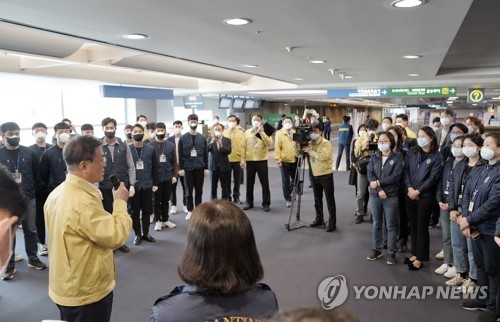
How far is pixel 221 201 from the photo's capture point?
1.28 metres

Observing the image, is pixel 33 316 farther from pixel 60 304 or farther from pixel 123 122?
pixel 123 122

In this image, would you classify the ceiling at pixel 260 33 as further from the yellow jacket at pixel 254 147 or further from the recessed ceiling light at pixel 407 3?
the yellow jacket at pixel 254 147

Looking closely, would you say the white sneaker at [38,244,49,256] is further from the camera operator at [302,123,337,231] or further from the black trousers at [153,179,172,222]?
the camera operator at [302,123,337,231]

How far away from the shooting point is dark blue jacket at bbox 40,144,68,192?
4.46m

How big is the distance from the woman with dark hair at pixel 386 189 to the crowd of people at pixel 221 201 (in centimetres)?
1

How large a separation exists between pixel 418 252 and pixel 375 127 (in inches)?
98.1

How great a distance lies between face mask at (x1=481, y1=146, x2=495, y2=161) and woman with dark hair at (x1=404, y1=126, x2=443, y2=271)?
821mm

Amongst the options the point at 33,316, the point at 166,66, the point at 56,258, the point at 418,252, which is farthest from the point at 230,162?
the point at 56,258

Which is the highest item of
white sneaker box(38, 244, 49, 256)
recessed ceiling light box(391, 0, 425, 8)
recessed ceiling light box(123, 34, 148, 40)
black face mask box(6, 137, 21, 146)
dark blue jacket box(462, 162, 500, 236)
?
recessed ceiling light box(123, 34, 148, 40)

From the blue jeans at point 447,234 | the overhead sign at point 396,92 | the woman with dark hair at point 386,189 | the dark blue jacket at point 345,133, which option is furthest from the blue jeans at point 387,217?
the overhead sign at point 396,92

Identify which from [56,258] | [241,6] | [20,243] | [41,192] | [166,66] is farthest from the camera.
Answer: [166,66]

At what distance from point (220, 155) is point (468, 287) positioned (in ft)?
13.9

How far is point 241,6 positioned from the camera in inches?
106

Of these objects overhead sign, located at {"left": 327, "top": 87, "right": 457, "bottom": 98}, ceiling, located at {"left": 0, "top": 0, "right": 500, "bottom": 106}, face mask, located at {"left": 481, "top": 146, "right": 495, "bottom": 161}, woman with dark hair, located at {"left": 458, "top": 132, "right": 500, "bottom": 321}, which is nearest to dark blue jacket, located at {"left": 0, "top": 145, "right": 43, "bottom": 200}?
ceiling, located at {"left": 0, "top": 0, "right": 500, "bottom": 106}
